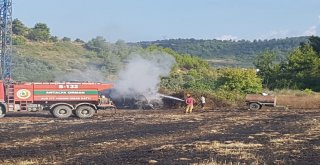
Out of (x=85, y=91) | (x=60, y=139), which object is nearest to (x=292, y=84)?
(x=85, y=91)

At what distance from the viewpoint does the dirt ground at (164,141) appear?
47.5ft

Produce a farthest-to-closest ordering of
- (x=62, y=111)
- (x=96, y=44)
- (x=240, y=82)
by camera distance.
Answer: (x=96, y=44) < (x=240, y=82) < (x=62, y=111)

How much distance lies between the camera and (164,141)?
1864 cm

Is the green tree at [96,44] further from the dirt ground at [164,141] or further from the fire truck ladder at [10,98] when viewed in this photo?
the dirt ground at [164,141]

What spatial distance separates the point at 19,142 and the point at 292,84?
41322 millimetres

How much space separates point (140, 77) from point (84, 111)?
18.1 feet

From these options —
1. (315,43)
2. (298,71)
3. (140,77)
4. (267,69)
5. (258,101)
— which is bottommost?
(258,101)

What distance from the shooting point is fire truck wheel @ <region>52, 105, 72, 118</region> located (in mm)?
29455

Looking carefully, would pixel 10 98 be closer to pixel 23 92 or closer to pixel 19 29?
pixel 23 92

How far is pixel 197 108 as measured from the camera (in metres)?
36.8

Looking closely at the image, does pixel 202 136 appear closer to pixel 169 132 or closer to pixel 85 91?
pixel 169 132

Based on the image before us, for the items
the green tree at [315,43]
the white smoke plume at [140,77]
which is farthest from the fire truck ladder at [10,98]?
the green tree at [315,43]

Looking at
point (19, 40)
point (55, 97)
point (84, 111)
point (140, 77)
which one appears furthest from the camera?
point (19, 40)

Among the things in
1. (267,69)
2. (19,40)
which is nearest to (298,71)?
(267,69)
